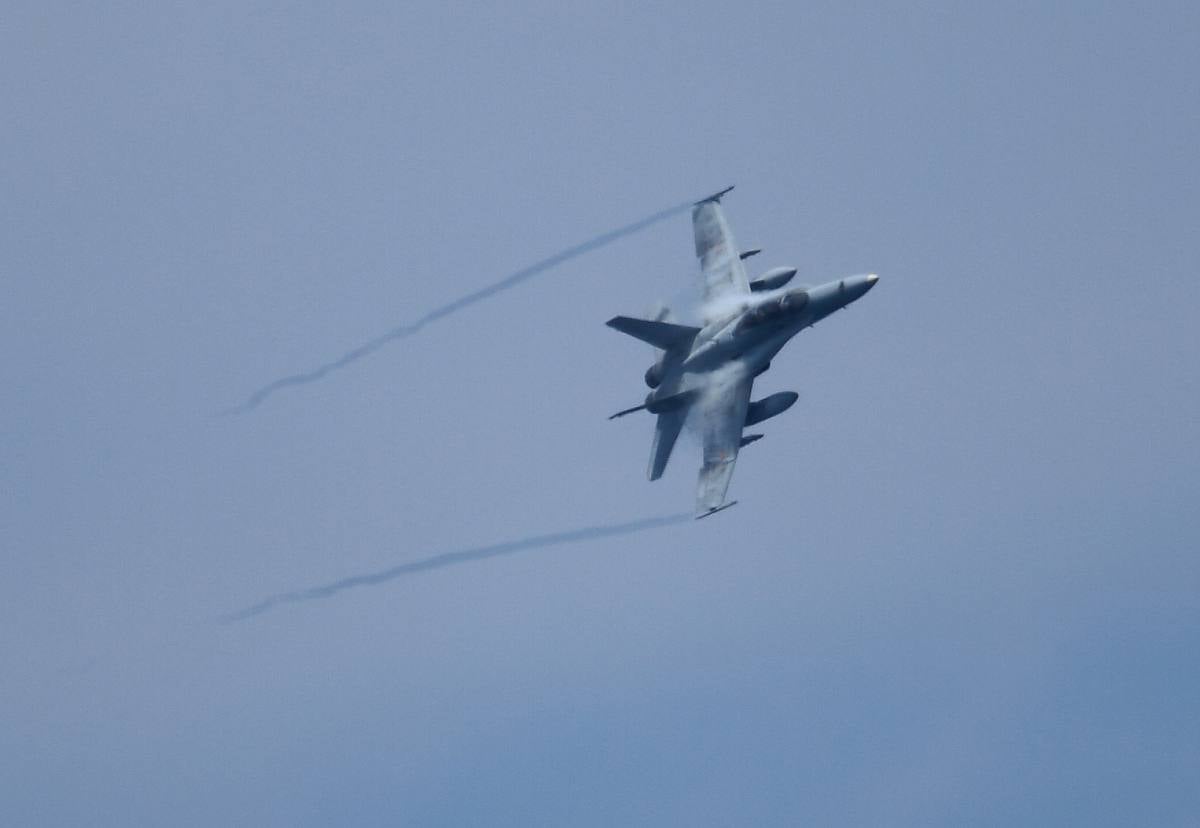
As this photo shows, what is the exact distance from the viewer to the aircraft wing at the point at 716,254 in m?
75.6

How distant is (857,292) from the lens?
71.4 metres

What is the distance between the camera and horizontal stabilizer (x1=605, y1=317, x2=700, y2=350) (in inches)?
2849

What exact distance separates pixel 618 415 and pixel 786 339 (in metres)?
6.35

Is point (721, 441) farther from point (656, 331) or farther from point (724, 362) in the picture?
point (656, 331)

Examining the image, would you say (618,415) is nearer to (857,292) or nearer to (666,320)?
(666,320)

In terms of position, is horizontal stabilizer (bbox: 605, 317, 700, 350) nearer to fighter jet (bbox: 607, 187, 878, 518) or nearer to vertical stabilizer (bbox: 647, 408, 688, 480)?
fighter jet (bbox: 607, 187, 878, 518)

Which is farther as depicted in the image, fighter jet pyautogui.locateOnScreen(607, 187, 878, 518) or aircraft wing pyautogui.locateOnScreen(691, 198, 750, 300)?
aircraft wing pyautogui.locateOnScreen(691, 198, 750, 300)

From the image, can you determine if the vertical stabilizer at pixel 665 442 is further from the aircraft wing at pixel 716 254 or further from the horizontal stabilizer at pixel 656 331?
the aircraft wing at pixel 716 254

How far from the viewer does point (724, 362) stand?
72.2m

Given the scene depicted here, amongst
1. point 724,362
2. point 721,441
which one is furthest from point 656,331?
point 721,441

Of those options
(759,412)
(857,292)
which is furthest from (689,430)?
(857,292)

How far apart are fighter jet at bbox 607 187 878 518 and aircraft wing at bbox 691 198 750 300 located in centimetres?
202

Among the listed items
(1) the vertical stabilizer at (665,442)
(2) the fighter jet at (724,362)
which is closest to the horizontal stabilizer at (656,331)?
(2) the fighter jet at (724,362)

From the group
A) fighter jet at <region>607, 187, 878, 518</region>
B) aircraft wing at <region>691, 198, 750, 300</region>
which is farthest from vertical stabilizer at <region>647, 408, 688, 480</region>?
aircraft wing at <region>691, 198, 750, 300</region>
